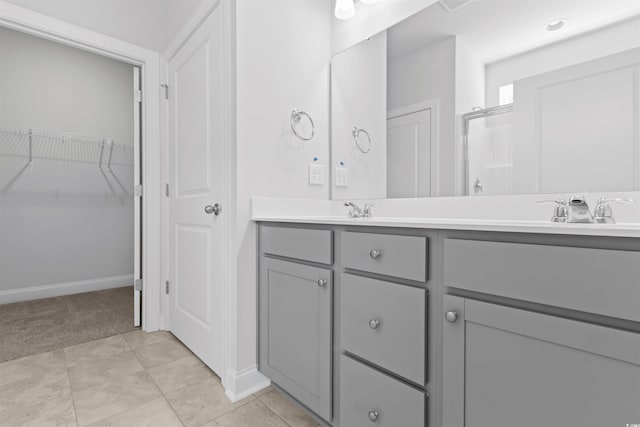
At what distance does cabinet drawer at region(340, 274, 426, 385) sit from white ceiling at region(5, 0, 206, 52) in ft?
5.95

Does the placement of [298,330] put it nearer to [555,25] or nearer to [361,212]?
[361,212]

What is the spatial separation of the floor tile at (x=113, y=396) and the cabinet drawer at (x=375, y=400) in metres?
0.95

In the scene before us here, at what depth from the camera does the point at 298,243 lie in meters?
1.23

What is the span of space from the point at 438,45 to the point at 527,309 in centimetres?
123

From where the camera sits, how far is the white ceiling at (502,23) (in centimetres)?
104

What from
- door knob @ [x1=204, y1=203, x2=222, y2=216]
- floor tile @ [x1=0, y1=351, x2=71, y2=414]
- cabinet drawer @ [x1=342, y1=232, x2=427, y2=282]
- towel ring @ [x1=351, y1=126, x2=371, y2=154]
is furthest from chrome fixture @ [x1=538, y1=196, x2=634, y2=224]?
floor tile @ [x1=0, y1=351, x2=71, y2=414]

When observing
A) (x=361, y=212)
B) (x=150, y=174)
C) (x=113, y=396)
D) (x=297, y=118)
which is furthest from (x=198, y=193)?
(x=113, y=396)

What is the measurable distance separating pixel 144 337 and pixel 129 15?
7.14 ft

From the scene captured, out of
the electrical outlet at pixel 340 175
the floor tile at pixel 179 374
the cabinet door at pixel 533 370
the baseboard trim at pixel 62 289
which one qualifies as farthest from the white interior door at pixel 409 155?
the baseboard trim at pixel 62 289

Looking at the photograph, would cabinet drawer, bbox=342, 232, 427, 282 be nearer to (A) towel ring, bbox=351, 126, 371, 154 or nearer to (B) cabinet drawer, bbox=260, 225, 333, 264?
(B) cabinet drawer, bbox=260, 225, 333, 264

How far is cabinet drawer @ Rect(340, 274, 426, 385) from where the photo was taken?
85cm

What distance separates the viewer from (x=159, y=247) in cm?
217

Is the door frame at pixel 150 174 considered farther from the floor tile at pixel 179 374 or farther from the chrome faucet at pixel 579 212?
the chrome faucet at pixel 579 212

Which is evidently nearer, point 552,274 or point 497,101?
point 552,274
